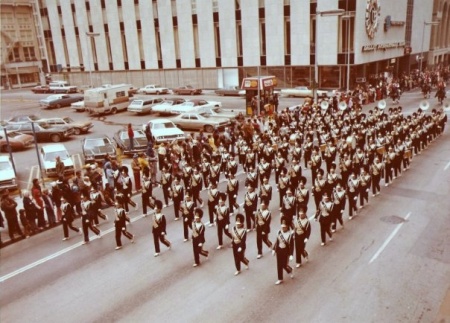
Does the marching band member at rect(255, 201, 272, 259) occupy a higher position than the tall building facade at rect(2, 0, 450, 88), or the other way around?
the tall building facade at rect(2, 0, 450, 88)

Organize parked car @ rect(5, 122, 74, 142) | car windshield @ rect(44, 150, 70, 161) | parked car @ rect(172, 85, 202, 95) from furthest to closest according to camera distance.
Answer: parked car @ rect(172, 85, 202, 95) < parked car @ rect(5, 122, 74, 142) < car windshield @ rect(44, 150, 70, 161)

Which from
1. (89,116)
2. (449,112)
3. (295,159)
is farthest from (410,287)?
(89,116)

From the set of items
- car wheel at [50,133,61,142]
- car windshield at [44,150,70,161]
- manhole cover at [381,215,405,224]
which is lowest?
manhole cover at [381,215,405,224]

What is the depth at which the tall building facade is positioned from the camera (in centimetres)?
4447

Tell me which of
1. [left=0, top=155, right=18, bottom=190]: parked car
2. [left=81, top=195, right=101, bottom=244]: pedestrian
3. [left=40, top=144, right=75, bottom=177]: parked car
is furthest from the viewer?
[left=40, top=144, right=75, bottom=177]: parked car

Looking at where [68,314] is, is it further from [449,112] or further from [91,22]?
[91,22]

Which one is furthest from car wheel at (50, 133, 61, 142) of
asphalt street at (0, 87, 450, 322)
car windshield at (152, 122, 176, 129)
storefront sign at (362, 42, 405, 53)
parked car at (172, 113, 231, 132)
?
storefront sign at (362, 42, 405, 53)

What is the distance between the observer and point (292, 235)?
10266 millimetres

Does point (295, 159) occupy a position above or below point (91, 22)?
below

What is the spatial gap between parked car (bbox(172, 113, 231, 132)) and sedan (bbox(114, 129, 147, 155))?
5.41 m

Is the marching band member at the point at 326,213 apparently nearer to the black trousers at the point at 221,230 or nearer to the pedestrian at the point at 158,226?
the black trousers at the point at 221,230

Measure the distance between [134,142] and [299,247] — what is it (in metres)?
15.1

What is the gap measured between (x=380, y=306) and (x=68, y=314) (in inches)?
273

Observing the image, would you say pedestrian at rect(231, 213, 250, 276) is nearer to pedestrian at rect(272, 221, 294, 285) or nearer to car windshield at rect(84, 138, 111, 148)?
pedestrian at rect(272, 221, 294, 285)
